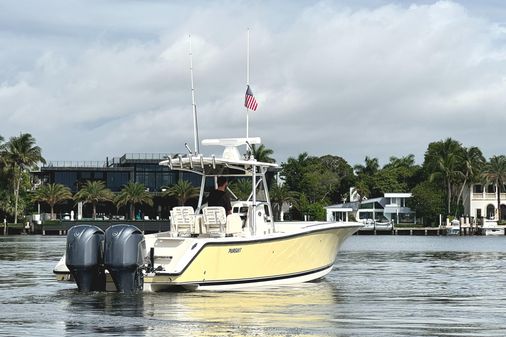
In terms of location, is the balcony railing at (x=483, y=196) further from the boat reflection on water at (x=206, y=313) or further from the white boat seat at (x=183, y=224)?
the white boat seat at (x=183, y=224)

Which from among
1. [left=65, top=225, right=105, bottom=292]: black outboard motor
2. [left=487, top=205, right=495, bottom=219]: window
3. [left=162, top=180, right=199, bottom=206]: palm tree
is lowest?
[left=65, top=225, right=105, bottom=292]: black outboard motor

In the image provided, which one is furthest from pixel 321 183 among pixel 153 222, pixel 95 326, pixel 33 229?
pixel 95 326

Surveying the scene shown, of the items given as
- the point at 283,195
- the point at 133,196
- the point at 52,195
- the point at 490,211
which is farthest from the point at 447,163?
the point at 52,195

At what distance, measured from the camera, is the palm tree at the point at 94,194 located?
130 metres

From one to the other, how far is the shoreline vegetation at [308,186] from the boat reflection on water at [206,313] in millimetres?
93604

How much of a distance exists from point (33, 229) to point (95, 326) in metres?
109

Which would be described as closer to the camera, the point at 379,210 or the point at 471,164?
the point at 471,164

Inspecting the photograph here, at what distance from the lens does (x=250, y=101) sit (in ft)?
85.7

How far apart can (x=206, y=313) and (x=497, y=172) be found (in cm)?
11110

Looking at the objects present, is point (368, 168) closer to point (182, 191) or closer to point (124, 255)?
point (182, 191)

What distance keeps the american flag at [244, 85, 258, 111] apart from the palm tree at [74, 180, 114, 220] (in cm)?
10569

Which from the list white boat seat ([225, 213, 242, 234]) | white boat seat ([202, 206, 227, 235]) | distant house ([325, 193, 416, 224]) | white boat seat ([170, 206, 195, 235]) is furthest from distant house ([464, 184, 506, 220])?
white boat seat ([202, 206, 227, 235])

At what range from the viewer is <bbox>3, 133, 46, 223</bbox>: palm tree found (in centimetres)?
12419

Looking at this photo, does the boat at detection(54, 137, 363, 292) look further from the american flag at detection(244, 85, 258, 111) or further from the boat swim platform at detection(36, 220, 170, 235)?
the boat swim platform at detection(36, 220, 170, 235)
